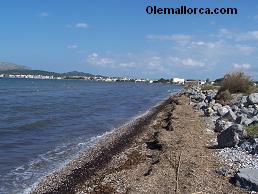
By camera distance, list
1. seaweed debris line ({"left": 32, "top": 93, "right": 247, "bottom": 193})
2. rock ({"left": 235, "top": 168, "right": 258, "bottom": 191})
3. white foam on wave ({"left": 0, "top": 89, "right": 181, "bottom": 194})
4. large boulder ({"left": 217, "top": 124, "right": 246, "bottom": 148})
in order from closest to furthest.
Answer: rock ({"left": 235, "top": 168, "right": 258, "bottom": 191})
seaweed debris line ({"left": 32, "top": 93, "right": 247, "bottom": 193})
white foam on wave ({"left": 0, "top": 89, "right": 181, "bottom": 194})
large boulder ({"left": 217, "top": 124, "right": 246, "bottom": 148})

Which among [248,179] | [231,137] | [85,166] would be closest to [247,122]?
[231,137]

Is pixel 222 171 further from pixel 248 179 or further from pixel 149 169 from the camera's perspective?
pixel 149 169

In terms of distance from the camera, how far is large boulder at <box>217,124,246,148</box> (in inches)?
590

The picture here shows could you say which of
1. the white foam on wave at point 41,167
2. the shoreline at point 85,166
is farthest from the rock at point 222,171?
the white foam on wave at point 41,167

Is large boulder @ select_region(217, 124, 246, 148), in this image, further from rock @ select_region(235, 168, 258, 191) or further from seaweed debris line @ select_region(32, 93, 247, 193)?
rock @ select_region(235, 168, 258, 191)

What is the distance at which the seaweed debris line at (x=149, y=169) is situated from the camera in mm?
10773

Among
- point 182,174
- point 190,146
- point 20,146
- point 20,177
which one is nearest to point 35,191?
point 20,177

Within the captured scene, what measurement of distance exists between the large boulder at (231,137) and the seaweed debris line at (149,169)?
1.97 feet

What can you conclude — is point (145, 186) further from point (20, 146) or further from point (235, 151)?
point (20, 146)

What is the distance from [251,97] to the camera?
3022cm

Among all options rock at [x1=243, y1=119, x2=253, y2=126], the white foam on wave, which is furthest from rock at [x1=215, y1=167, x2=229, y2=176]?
rock at [x1=243, y1=119, x2=253, y2=126]

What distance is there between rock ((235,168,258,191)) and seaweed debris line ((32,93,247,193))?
20 centimetres

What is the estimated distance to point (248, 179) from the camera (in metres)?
10.5

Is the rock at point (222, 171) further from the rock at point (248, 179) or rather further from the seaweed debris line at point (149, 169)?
the rock at point (248, 179)
